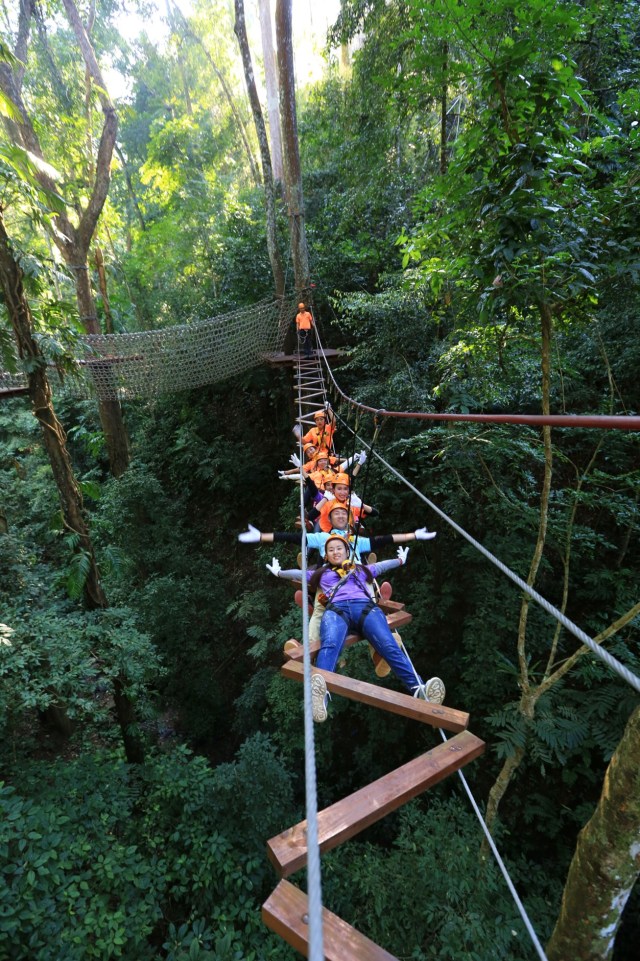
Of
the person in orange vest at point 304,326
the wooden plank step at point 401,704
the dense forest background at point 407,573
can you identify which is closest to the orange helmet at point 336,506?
the dense forest background at point 407,573

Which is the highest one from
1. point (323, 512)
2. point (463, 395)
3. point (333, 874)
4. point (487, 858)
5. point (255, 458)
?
point (463, 395)

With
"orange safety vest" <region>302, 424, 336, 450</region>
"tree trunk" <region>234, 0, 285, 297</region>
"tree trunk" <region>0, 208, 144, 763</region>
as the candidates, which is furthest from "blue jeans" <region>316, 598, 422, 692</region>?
"tree trunk" <region>234, 0, 285, 297</region>

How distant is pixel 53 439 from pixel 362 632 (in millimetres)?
1977

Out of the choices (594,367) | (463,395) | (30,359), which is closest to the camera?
(30,359)

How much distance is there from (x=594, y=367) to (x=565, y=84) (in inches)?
85.3

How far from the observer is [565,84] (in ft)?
5.40

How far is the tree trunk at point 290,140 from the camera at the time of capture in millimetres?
4855

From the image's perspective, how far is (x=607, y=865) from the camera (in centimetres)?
121

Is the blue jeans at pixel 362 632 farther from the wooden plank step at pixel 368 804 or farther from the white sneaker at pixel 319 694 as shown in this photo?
the wooden plank step at pixel 368 804

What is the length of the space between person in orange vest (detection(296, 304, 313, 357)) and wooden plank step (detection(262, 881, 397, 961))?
18.0ft

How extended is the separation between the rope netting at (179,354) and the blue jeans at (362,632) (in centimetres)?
362

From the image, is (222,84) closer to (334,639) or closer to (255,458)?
(255,458)

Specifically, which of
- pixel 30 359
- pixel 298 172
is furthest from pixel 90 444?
pixel 30 359

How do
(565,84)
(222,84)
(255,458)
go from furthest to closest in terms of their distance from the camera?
(222,84) → (255,458) → (565,84)
